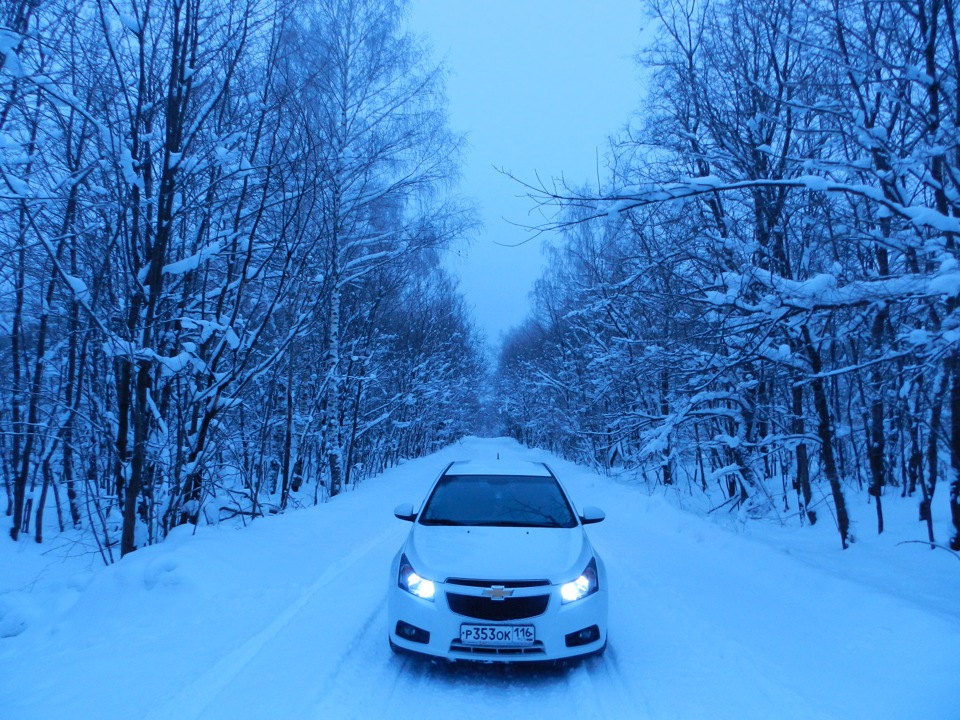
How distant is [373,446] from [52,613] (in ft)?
61.9

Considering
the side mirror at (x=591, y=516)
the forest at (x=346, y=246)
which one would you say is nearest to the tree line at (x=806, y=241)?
the forest at (x=346, y=246)

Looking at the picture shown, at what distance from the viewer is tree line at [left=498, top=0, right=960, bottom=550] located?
514cm

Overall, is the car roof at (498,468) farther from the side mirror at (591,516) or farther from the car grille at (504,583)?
the car grille at (504,583)

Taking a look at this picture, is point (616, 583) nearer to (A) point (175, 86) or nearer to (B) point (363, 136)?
(A) point (175, 86)

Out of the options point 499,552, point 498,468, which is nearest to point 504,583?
point 499,552

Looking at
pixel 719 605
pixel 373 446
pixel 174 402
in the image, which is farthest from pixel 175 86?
pixel 373 446

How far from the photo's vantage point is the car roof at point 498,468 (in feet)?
21.6

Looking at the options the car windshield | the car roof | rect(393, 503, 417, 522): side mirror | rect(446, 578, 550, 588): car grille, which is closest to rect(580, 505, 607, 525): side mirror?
the car windshield

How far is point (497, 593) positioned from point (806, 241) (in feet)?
20.0

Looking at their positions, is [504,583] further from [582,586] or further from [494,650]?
[582,586]

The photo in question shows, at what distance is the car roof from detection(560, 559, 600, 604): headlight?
1.80 meters

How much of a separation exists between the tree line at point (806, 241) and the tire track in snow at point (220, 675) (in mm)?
4074

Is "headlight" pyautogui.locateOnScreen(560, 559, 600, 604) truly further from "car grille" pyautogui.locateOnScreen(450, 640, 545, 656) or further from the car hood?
"car grille" pyautogui.locateOnScreen(450, 640, 545, 656)

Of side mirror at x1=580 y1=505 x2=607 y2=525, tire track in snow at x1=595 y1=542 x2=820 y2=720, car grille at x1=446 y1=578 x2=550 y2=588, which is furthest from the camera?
side mirror at x1=580 y1=505 x2=607 y2=525
